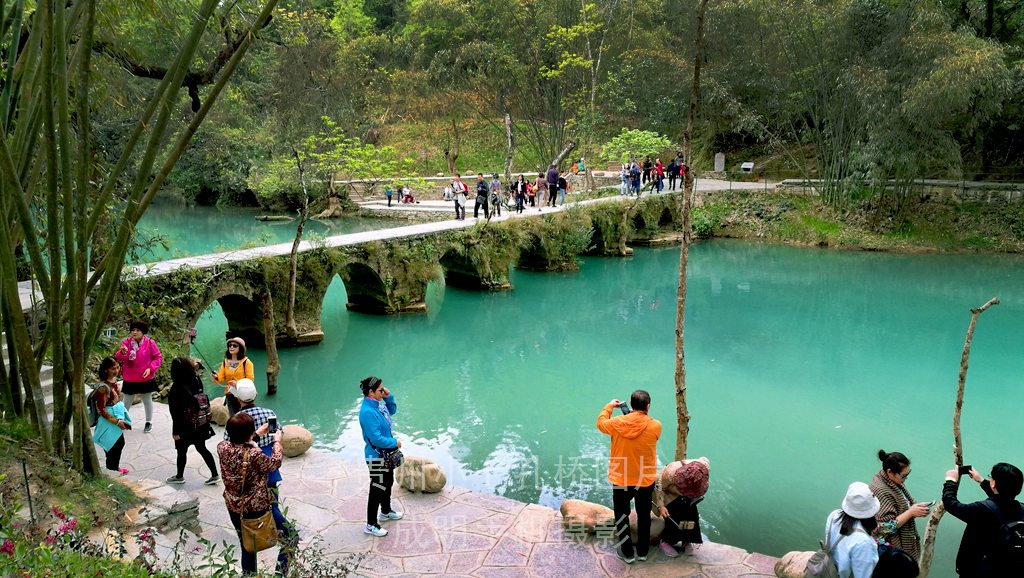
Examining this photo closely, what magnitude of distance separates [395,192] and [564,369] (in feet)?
70.4

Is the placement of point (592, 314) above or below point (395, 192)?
below

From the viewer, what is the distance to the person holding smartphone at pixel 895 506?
4.55 meters

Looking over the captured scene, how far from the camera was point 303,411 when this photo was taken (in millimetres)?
10828

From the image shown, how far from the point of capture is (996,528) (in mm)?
3967

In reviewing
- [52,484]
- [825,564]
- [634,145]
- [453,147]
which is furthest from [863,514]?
[453,147]

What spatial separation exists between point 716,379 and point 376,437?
27.5ft

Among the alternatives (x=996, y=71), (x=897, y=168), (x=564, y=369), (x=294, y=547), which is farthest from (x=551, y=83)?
(x=294, y=547)

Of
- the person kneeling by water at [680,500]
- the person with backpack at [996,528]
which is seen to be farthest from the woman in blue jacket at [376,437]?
the person with backpack at [996,528]

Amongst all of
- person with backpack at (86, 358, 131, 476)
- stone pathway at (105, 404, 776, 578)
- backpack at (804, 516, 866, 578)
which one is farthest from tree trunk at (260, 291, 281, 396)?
backpack at (804, 516, 866, 578)

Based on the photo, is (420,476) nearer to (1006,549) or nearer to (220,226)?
(1006,549)

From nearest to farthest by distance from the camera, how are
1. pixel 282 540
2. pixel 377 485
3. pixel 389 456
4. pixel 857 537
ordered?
pixel 857 537, pixel 282 540, pixel 389 456, pixel 377 485

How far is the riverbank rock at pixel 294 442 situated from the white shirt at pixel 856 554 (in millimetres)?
5028

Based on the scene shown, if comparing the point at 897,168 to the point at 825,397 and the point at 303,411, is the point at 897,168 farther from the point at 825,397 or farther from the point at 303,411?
the point at 303,411

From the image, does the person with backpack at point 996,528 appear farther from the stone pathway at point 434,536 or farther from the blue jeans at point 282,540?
the blue jeans at point 282,540
